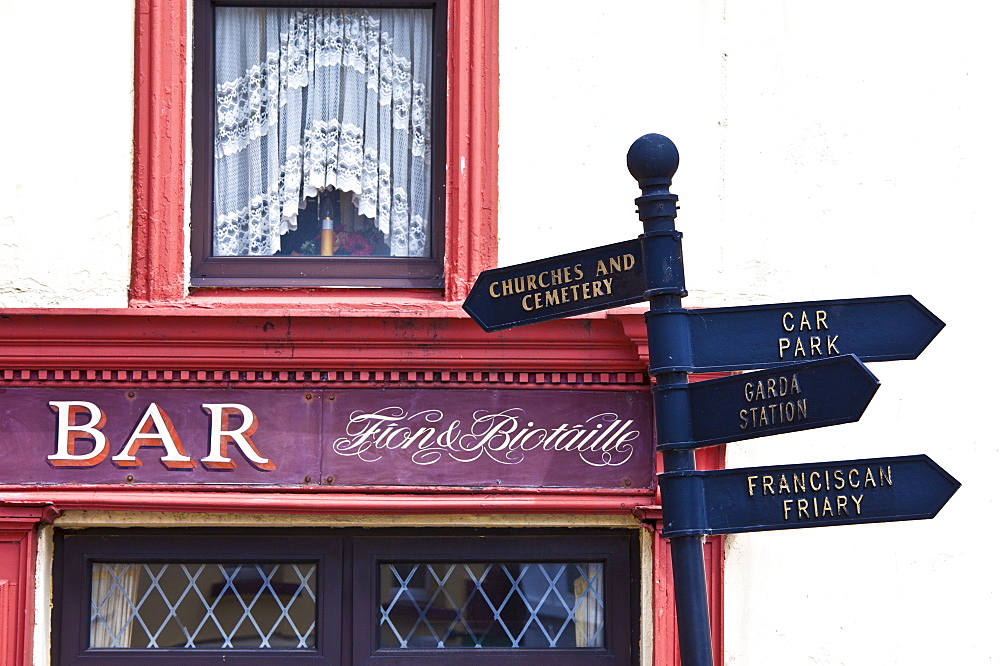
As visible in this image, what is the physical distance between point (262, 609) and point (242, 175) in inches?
80.9

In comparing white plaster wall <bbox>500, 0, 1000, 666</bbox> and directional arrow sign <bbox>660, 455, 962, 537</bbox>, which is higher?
white plaster wall <bbox>500, 0, 1000, 666</bbox>

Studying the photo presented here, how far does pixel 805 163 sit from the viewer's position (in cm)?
587

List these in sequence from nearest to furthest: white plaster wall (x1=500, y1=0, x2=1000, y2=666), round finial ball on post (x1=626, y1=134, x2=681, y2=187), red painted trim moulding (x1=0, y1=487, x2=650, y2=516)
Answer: round finial ball on post (x1=626, y1=134, x2=681, y2=187), red painted trim moulding (x1=0, y1=487, x2=650, y2=516), white plaster wall (x1=500, y1=0, x2=1000, y2=666)

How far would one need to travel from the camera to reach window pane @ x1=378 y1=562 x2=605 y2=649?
579 centimetres

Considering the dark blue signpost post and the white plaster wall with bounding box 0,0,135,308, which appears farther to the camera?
the white plaster wall with bounding box 0,0,135,308

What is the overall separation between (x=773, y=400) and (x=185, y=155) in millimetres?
3363

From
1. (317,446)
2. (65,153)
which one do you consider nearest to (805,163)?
(317,446)

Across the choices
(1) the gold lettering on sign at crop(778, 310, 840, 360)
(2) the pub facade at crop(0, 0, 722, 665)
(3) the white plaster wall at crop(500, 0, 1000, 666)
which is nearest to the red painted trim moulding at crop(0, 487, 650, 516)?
(2) the pub facade at crop(0, 0, 722, 665)

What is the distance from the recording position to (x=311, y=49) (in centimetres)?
613

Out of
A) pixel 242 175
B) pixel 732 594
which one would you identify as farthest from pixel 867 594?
pixel 242 175

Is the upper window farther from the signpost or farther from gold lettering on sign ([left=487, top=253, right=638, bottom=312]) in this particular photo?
the signpost

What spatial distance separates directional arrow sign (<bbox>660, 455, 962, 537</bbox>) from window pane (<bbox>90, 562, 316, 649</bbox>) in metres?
2.61

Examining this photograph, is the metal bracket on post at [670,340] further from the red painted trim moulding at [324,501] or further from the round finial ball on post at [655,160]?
the red painted trim moulding at [324,501]

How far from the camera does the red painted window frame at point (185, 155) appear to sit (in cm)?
579
